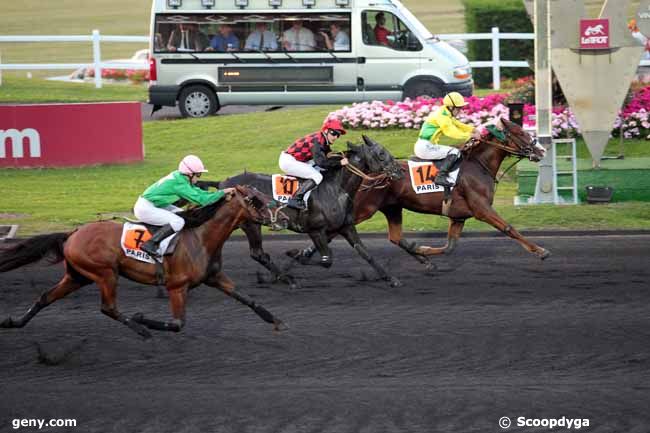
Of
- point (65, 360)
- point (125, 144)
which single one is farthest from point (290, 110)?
point (65, 360)

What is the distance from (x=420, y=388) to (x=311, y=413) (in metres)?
1.06

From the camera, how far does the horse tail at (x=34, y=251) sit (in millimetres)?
11086

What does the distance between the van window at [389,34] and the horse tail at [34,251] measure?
50.7 ft

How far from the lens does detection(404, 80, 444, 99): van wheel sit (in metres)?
25.5

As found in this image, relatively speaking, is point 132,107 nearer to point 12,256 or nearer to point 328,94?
point 328,94

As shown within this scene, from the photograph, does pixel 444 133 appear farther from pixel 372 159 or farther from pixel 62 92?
pixel 62 92

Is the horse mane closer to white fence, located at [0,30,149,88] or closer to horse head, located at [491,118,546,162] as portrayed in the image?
horse head, located at [491,118,546,162]

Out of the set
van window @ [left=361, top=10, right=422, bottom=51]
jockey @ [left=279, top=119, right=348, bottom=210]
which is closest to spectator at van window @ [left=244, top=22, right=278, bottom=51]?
van window @ [left=361, top=10, right=422, bottom=51]

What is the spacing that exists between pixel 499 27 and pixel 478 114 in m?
11.3

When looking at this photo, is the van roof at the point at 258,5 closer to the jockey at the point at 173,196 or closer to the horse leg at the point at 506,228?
the horse leg at the point at 506,228

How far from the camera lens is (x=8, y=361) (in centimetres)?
1035

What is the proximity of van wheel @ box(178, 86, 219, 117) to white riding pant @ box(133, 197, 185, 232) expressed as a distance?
1550 centimetres

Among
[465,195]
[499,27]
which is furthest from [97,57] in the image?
[465,195]

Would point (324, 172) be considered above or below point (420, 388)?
above
